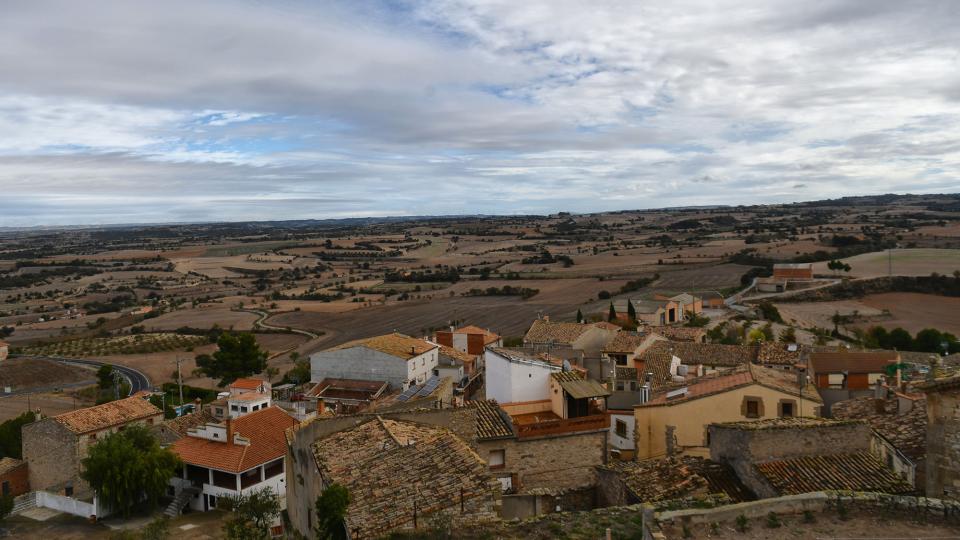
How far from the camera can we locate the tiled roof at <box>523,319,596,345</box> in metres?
40.5

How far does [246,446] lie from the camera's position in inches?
1109

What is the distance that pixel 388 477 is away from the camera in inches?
460

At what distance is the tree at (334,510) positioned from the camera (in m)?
10.5

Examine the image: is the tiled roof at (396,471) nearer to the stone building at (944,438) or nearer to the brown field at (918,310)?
the stone building at (944,438)

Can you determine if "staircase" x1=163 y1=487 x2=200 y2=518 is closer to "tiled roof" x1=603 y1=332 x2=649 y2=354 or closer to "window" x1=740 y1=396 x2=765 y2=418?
"tiled roof" x1=603 y1=332 x2=649 y2=354

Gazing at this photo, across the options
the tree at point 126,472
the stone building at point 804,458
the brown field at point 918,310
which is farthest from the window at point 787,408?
the brown field at point 918,310

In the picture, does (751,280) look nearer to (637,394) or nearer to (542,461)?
(637,394)

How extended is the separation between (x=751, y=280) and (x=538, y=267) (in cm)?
5132

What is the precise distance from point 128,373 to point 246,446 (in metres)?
35.9

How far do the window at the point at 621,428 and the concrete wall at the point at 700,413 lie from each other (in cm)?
150

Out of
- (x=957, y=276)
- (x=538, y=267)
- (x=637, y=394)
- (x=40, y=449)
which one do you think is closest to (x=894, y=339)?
(x=637, y=394)

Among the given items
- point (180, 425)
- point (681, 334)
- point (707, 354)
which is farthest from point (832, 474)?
point (180, 425)

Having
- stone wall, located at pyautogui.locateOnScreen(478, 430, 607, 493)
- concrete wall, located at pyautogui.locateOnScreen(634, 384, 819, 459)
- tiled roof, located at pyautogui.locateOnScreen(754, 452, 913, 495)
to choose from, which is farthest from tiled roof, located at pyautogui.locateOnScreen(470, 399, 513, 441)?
tiled roof, located at pyautogui.locateOnScreen(754, 452, 913, 495)

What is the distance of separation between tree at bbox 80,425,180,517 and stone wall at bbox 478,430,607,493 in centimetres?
1787
